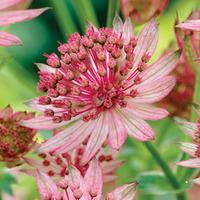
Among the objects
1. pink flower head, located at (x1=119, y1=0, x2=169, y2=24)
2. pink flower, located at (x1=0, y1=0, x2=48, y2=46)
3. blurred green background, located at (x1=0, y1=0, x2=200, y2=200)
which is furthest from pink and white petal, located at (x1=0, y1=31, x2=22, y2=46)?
pink flower head, located at (x1=119, y1=0, x2=169, y2=24)

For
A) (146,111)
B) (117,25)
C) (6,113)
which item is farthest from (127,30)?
(6,113)

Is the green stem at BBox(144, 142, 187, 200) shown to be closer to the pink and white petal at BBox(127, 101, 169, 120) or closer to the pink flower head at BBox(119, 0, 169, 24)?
the pink and white petal at BBox(127, 101, 169, 120)

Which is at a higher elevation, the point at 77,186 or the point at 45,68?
the point at 45,68

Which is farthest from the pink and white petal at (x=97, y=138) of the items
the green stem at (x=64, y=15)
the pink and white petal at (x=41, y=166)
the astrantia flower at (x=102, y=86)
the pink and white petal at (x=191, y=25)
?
the green stem at (x=64, y=15)

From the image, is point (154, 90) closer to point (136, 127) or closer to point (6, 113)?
point (136, 127)

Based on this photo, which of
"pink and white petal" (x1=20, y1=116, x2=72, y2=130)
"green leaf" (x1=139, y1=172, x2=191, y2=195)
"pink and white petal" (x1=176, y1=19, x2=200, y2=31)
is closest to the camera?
"pink and white petal" (x1=176, y1=19, x2=200, y2=31)

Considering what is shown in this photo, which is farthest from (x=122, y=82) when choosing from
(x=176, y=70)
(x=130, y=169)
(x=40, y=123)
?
(x=130, y=169)
